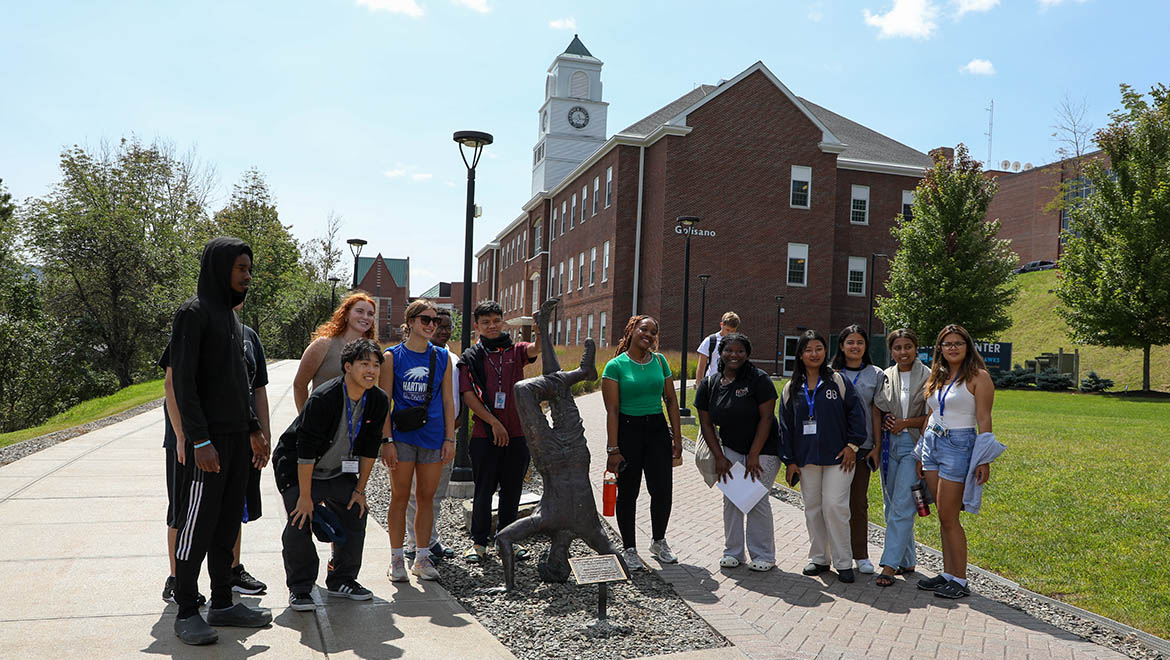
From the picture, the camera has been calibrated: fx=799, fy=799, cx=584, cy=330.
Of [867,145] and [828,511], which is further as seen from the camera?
[867,145]

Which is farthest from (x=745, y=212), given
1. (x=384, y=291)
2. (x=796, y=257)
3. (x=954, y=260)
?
(x=384, y=291)

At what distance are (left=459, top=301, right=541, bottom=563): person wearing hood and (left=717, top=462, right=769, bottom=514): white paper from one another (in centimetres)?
164

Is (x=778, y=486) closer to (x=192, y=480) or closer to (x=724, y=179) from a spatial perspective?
(x=192, y=480)

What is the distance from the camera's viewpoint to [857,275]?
3941 centimetres

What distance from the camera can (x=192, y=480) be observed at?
4.27m

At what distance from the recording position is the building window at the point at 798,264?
1451 inches

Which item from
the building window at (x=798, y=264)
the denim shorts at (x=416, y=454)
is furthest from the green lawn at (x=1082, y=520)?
the building window at (x=798, y=264)

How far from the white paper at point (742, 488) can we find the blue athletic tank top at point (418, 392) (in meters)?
2.30

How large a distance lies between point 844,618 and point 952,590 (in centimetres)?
105

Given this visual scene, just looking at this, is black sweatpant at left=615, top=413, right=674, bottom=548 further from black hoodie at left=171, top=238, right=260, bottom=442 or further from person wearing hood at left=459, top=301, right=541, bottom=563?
black hoodie at left=171, top=238, right=260, bottom=442

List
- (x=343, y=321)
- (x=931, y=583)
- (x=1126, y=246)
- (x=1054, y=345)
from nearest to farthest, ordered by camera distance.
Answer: (x=343, y=321)
(x=931, y=583)
(x=1126, y=246)
(x=1054, y=345)

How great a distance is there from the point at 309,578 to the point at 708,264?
32.3 metres

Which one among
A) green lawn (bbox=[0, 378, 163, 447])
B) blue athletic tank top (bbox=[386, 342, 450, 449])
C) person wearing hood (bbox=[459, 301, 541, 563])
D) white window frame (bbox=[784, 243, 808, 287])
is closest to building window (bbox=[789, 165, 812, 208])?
white window frame (bbox=[784, 243, 808, 287])

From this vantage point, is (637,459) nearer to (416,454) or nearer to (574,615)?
(574,615)
